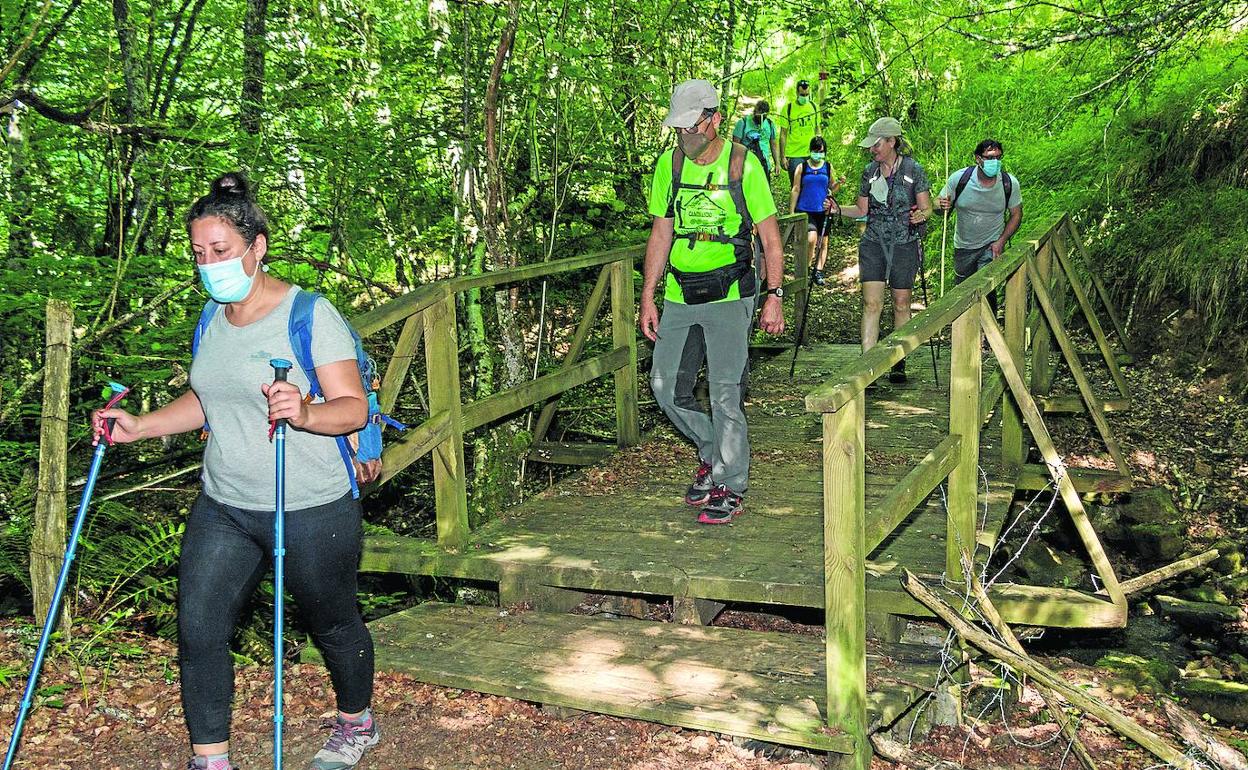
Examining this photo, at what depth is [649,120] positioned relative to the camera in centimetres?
1301

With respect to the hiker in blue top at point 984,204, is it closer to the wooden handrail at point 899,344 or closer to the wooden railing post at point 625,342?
the wooden railing post at point 625,342

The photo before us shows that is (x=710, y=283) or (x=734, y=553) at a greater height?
(x=710, y=283)

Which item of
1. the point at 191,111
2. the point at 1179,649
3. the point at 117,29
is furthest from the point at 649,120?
the point at 1179,649

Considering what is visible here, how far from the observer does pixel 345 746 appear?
4016mm

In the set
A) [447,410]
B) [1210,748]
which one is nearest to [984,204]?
[447,410]

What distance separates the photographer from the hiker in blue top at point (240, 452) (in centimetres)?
335

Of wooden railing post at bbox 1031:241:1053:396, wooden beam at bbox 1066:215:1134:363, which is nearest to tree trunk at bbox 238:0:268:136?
wooden railing post at bbox 1031:241:1053:396

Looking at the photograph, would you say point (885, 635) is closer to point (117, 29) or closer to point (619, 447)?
point (619, 447)

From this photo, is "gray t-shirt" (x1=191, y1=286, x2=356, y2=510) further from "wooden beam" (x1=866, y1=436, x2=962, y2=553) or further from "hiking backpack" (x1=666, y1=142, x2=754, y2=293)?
"hiking backpack" (x1=666, y1=142, x2=754, y2=293)

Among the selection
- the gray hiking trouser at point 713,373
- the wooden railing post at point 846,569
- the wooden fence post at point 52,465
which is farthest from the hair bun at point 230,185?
the gray hiking trouser at point 713,373

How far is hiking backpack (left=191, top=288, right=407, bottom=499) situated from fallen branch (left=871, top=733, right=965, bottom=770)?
7.80 feet

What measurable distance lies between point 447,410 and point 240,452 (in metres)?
2.05

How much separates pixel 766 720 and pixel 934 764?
0.98 metres

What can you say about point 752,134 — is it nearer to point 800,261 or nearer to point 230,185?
point 800,261
